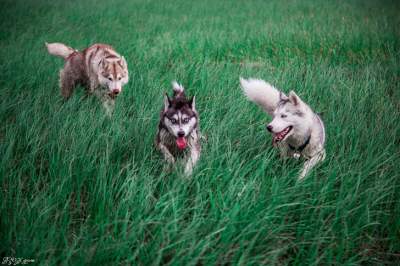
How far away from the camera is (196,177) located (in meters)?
2.15

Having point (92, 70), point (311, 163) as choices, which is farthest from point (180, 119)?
point (92, 70)

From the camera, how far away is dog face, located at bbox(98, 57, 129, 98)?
11.7 ft

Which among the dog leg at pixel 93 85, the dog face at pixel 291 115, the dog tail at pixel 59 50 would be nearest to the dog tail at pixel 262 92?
the dog face at pixel 291 115

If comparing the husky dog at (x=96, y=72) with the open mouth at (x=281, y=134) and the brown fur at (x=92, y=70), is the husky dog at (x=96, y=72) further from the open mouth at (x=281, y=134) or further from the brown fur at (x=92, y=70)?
the open mouth at (x=281, y=134)

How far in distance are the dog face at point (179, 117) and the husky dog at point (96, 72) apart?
3.53ft

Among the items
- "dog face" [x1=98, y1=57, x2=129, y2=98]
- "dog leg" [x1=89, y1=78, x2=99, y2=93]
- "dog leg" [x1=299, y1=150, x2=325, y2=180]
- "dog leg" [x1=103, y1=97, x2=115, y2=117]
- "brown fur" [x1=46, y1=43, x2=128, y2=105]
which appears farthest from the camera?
"dog leg" [x1=89, y1=78, x2=99, y2=93]

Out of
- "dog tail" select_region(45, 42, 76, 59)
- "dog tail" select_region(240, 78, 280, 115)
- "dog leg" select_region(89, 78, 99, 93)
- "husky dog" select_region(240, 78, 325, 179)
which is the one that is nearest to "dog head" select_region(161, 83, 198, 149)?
"husky dog" select_region(240, 78, 325, 179)

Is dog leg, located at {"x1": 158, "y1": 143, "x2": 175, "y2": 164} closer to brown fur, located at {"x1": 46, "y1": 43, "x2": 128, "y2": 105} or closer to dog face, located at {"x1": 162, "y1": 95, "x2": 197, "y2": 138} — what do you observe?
dog face, located at {"x1": 162, "y1": 95, "x2": 197, "y2": 138}

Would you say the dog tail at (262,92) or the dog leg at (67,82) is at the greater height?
the dog tail at (262,92)

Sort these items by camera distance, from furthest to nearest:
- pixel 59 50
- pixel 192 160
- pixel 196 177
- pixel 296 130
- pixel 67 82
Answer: pixel 59 50 → pixel 67 82 → pixel 296 130 → pixel 192 160 → pixel 196 177

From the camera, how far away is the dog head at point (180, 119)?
7.50ft

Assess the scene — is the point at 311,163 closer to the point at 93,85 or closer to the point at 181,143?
the point at 181,143

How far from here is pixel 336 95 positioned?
12.9ft

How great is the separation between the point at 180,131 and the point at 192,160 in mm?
270
